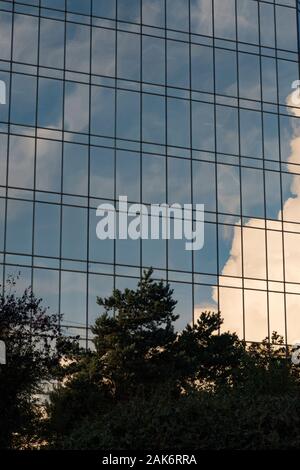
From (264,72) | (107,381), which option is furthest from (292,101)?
(107,381)

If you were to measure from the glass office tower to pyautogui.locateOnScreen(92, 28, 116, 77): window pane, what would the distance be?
7cm

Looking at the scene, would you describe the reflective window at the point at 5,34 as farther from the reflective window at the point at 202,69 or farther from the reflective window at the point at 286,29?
the reflective window at the point at 286,29

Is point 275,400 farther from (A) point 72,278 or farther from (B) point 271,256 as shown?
(B) point 271,256

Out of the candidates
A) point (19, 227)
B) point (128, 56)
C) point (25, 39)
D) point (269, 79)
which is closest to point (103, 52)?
point (128, 56)

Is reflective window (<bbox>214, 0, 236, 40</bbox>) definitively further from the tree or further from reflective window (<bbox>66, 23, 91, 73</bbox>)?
the tree

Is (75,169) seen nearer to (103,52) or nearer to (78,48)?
(78,48)

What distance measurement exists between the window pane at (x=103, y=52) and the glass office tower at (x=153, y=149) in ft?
0.22

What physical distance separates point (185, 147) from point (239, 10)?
32.7 feet

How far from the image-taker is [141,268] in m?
55.7

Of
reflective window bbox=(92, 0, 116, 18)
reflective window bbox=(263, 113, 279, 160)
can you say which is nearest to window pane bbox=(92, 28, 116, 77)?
reflective window bbox=(92, 0, 116, 18)

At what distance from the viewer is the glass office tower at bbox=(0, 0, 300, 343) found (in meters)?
54.6

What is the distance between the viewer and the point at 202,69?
60.9 m

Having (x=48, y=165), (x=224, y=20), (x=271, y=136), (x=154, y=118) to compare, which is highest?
(x=224, y=20)

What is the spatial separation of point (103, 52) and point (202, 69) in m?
5.91
